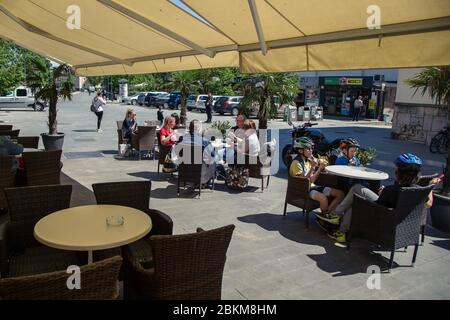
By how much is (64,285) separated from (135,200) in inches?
75.4

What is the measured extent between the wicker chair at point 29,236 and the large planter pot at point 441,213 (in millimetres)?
4758

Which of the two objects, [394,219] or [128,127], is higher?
[128,127]

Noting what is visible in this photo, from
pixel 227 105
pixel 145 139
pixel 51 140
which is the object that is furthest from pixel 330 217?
pixel 227 105

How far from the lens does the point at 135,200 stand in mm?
3775

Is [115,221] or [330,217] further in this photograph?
[330,217]

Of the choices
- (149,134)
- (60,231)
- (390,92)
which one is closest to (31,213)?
(60,231)

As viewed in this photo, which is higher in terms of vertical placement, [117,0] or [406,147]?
[117,0]

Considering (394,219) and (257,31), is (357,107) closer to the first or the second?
(394,219)

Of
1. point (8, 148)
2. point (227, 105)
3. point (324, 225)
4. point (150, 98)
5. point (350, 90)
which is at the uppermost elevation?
point (350, 90)

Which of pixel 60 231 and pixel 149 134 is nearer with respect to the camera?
pixel 60 231

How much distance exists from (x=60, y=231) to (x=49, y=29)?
5.39 meters
